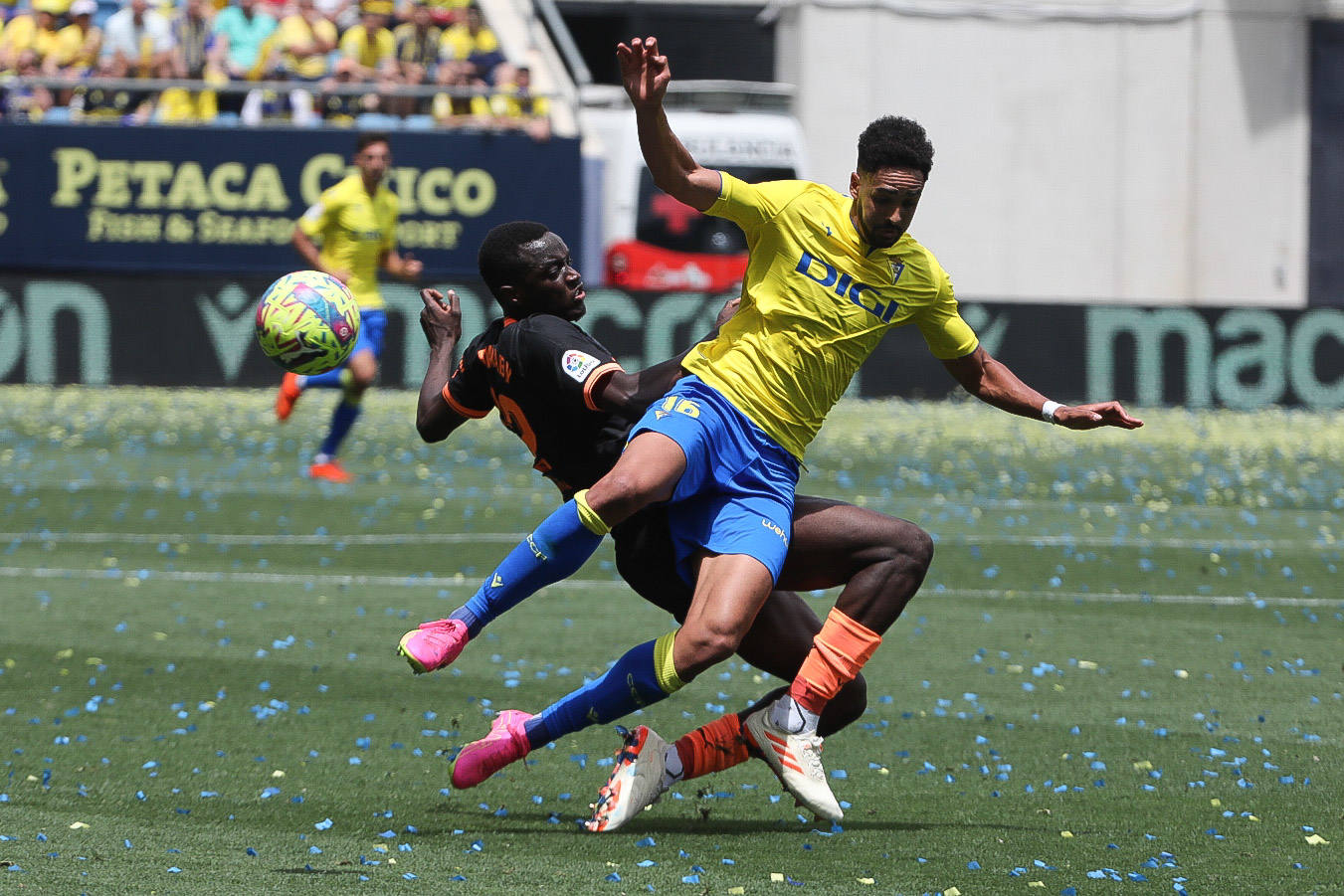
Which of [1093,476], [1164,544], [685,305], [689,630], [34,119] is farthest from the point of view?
[34,119]

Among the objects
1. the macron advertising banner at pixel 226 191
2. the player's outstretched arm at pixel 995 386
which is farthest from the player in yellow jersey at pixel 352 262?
the player's outstretched arm at pixel 995 386

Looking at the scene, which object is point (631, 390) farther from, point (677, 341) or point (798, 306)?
point (677, 341)

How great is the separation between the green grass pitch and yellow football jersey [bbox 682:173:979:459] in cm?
125

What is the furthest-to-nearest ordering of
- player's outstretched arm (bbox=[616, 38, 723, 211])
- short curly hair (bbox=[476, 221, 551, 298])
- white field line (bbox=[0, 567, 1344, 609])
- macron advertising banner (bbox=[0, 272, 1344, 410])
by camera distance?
macron advertising banner (bbox=[0, 272, 1344, 410]), white field line (bbox=[0, 567, 1344, 609]), short curly hair (bbox=[476, 221, 551, 298]), player's outstretched arm (bbox=[616, 38, 723, 211])

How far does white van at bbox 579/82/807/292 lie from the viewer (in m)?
23.8

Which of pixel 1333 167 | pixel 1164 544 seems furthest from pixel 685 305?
pixel 1333 167

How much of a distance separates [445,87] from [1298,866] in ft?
63.7

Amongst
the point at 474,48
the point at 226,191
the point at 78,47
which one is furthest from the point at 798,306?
the point at 78,47

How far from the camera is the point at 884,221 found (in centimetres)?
531

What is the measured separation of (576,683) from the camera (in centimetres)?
752

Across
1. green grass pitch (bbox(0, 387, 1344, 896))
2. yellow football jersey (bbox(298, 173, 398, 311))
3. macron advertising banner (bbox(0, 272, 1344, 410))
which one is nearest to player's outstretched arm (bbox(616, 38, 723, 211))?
green grass pitch (bbox(0, 387, 1344, 896))

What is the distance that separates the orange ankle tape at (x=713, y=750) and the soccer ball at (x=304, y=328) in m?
1.92

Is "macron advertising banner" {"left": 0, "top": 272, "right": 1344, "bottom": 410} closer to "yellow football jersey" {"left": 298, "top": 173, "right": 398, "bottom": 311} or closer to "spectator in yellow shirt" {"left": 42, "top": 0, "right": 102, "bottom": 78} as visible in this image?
"spectator in yellow shirt" {"left": 42, "top": 0, "right": 102, "bottom": 78}

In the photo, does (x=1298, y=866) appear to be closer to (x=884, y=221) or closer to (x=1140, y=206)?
(x=884, y=221)
